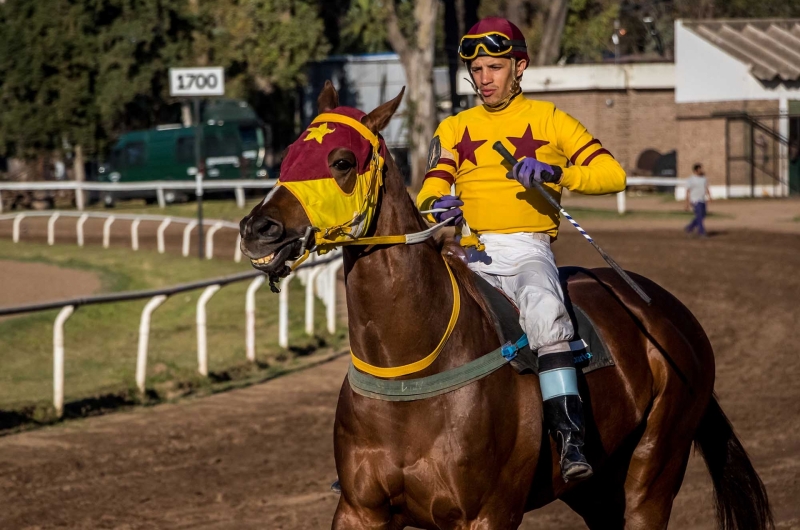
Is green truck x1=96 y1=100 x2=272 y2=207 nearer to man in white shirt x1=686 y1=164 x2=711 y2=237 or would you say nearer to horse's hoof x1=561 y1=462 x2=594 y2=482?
man in white shirt x1=686 y1=164 x2=711 y2=237

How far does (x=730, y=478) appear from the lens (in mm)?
5715

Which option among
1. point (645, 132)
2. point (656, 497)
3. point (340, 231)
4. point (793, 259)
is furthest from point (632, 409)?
point (645, 132)

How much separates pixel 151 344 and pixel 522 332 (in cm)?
966

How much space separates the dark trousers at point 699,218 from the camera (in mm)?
21047

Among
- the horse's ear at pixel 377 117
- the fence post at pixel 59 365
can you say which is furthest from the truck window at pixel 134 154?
the horse's ear at pixel 377 117

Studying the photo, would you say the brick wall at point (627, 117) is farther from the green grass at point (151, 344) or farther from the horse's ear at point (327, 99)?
the horse's ear at point (327, 99)

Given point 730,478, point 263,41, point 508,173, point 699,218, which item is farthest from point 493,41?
point 263,41

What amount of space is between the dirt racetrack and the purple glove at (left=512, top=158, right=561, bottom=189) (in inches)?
117

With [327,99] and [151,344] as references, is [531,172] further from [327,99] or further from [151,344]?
[151,344]

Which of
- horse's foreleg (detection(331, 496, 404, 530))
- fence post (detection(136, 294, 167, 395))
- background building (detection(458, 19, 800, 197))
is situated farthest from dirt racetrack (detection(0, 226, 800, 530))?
background building (detection(458, 19, 800, 197))

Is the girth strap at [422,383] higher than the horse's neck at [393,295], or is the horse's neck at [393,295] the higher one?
the horse's neck at [393,295]

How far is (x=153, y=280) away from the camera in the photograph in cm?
1834

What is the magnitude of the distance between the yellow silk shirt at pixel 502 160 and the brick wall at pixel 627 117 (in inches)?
1138

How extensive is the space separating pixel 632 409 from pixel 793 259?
13.9 m
